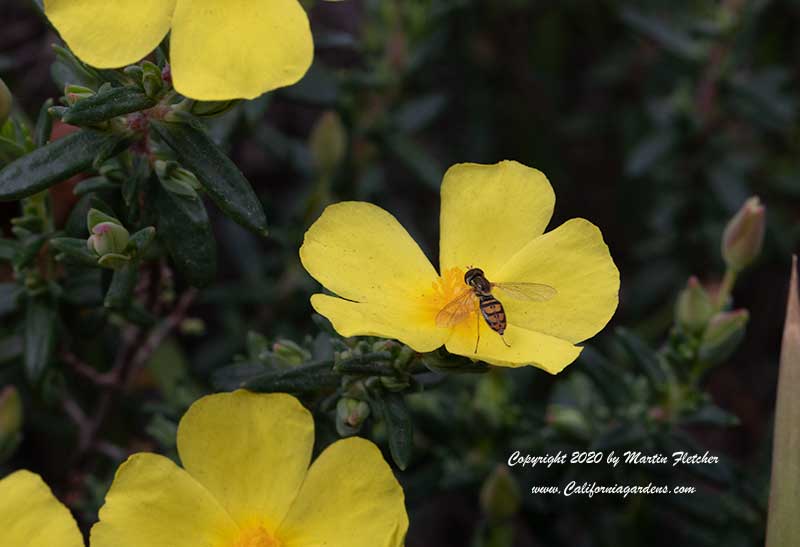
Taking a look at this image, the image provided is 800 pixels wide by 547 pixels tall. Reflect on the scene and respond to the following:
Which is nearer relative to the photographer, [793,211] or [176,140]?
[176,140]

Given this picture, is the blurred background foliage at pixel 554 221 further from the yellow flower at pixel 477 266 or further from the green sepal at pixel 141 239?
the green sepal at pixel 141 239

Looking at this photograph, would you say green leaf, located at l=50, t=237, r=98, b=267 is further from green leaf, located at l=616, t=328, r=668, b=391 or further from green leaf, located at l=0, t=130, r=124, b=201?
green leaf, located at l=616, t=328, r=668, b=391

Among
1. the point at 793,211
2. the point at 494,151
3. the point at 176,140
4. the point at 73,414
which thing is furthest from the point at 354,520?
the point at 793,211

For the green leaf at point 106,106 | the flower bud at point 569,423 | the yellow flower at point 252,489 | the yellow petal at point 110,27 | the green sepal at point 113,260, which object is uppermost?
the yellow petal at point 110,27

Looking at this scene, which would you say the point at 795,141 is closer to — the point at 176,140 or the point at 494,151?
the point at 494,151

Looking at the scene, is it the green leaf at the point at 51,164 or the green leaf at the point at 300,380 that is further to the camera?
the green leaf at the point at 300,380

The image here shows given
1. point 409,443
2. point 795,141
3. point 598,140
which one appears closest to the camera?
point 409,443

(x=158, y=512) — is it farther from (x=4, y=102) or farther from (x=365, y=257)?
(x=4, y=102)

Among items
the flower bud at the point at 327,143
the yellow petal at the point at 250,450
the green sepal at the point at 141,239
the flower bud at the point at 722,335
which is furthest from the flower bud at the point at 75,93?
the flower bud at the point at 722,335
